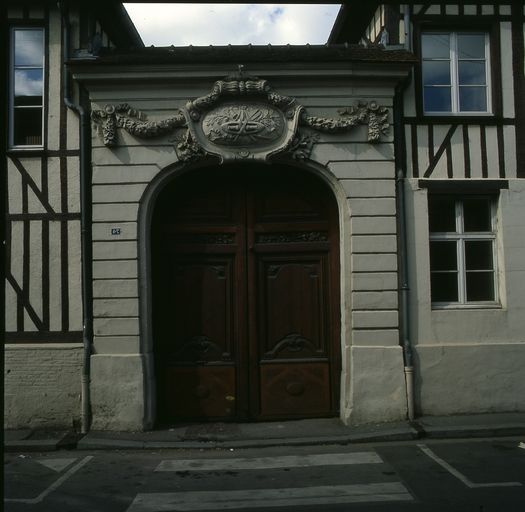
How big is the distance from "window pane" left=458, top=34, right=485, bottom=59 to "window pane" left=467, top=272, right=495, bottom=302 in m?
3.13

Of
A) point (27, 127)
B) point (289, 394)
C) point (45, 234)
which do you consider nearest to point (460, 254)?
point (289, 394)

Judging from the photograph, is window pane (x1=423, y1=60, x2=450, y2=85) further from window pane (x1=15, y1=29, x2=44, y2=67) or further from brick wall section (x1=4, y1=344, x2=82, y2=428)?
brick wall section (x1=4, y1=344, x2=82, y2=428)

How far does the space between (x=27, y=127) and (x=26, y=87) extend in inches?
22.5

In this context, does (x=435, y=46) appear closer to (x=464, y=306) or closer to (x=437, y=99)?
(x=437, y=99)

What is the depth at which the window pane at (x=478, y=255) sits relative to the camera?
900cm

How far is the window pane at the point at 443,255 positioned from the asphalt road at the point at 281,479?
2.45m

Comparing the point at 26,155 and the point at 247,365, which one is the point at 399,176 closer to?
the point at 247,365

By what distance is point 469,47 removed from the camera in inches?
361

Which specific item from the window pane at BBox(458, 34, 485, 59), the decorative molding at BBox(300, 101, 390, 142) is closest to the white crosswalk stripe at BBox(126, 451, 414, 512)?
the decorative molding at BBox(300, 101, 390, 142)

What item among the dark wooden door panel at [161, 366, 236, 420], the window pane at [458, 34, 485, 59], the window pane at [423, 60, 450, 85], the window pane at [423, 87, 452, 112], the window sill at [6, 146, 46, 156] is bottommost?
the dark wooden door panel at [161, 366, 236, 420]

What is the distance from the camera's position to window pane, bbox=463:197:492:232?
9039 mm

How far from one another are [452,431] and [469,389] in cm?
90

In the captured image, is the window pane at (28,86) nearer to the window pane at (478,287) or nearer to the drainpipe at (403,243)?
the drainpipe at (403,243)

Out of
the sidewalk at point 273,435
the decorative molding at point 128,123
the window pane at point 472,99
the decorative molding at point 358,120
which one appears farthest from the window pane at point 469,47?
the sidewalk at point 273,435
